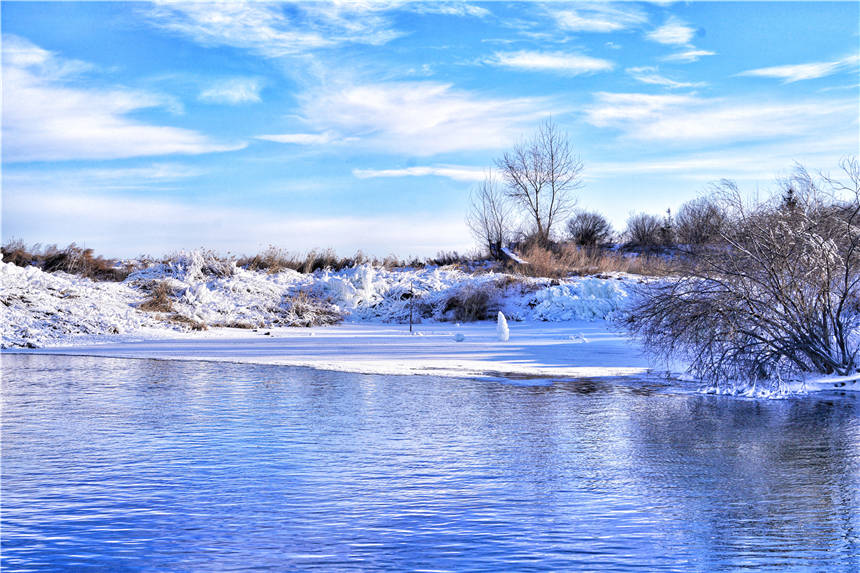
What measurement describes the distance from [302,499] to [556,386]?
5.97m

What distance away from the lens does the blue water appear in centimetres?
383

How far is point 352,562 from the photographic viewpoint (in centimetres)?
366

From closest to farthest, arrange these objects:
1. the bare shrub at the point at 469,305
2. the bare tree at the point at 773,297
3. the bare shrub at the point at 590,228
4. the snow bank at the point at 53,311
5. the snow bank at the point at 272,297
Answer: the bare tree at the point at 773,297 → the snow bank at the point at 53,311 → the snow bank at the point at 272,297 → the bare shrub at the point at 469,305 → the bare shrub at the point at 590,228

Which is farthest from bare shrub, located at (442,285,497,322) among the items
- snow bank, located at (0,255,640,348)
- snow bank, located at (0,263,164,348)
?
snow bank, located at (0,263,164,348)

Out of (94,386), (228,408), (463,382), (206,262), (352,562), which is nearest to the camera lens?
(352,562)

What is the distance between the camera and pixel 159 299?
21.9 metres

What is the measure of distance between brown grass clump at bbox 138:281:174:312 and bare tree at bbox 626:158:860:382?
48.7 feet

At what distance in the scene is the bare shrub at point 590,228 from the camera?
54.3 meters

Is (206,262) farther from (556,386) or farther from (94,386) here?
(556,386)

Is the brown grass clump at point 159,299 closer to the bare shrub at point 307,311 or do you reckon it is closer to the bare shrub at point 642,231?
the bare shrub at point 307,311

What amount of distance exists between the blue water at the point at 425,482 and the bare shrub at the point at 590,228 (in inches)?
1802

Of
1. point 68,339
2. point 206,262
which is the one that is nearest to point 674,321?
point 68,339

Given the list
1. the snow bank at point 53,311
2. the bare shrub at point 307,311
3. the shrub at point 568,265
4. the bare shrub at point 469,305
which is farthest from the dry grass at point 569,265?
the snow bank at point 53,311

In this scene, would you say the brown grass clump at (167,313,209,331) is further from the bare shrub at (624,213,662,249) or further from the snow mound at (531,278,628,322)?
the bare shrub at (624,213,662,249)
